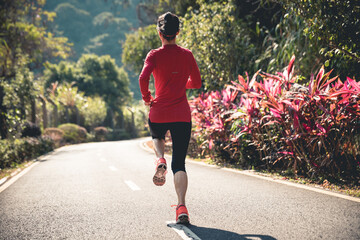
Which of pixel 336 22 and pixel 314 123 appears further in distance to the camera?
pixel 314 123

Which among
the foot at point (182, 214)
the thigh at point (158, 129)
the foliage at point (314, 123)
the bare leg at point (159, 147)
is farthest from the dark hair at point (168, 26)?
the foliage at point (314, 123)

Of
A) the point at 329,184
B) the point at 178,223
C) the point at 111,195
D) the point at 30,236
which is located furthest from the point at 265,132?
the point at 30,236

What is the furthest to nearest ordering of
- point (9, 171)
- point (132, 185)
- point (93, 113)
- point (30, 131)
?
point (93, 113)
point (30, 131)
point (9, 171)
point (132, 185)

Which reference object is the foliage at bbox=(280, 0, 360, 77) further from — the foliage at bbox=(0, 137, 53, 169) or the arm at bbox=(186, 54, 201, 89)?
the foliage at bbox=(0, 137, 53, 169)

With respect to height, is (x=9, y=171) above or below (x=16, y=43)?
below

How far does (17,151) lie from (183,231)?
10201 millimetres

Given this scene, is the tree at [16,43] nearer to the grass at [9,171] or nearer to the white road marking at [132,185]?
the grass at [9,171]

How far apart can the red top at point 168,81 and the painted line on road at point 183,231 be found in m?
1.11

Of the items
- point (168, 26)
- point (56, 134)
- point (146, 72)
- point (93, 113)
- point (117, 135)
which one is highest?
point (168, 26)

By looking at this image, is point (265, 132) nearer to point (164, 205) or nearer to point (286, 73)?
point (286, 73)

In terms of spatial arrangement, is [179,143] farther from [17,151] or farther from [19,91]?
[19,91]

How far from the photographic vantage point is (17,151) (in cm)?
1256

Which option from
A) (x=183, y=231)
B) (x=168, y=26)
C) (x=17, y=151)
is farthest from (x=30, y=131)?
(x=183, y=231)

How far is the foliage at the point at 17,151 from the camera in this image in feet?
35.8
